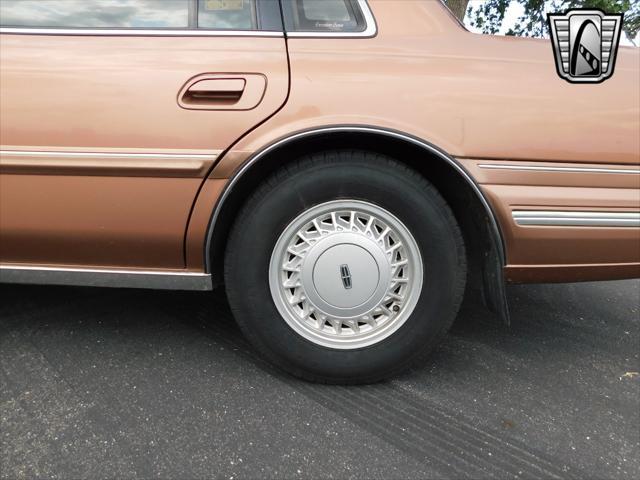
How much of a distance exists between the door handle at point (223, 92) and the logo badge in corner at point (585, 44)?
42.0 inches

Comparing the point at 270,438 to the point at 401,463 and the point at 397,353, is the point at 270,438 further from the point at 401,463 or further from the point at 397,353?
the point at 397,353

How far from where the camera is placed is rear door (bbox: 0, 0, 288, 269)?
1.68 m

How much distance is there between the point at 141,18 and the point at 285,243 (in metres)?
0.99

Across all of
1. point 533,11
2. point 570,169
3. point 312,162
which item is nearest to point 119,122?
point 312,162

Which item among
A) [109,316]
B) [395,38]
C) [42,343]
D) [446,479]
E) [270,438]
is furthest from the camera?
[109,316]

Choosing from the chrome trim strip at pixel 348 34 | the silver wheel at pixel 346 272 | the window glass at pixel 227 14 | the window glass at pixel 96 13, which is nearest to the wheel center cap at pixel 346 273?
the silver wheel at pixel 346 272

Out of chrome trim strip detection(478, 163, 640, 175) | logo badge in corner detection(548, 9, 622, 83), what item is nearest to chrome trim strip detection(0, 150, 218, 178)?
chrome trim strip detection(478, 163, 640, 175)

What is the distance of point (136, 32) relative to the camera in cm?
174

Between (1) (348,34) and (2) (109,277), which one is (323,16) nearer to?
(1) (348,34)

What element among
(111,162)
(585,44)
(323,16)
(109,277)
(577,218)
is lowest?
(109,277)

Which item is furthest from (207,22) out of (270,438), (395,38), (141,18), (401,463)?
(401,463)

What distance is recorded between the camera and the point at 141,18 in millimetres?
1765

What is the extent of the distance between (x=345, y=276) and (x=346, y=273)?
0.5 inches

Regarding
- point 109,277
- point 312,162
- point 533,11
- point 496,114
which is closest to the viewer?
point 496,114
